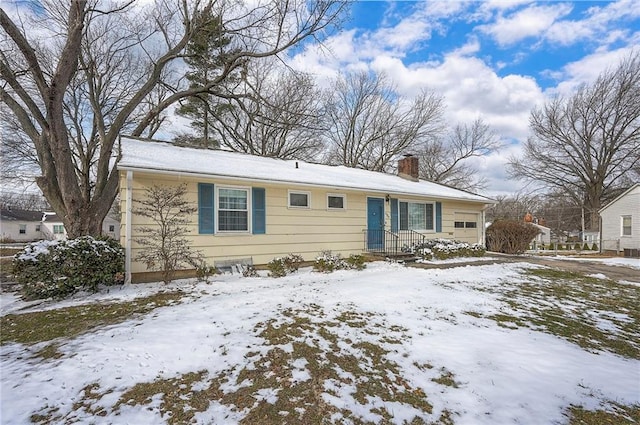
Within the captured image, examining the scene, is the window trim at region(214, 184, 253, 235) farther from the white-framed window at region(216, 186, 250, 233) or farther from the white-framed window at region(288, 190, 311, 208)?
the white-framed window at region(288, 190, 311, 208)

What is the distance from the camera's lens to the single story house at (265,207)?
24.1ft

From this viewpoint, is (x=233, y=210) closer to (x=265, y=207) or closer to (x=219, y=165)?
(x=265, y=207)

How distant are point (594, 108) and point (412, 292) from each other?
30.0 m

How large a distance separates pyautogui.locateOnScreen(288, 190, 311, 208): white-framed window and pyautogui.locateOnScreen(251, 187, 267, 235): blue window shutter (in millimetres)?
943

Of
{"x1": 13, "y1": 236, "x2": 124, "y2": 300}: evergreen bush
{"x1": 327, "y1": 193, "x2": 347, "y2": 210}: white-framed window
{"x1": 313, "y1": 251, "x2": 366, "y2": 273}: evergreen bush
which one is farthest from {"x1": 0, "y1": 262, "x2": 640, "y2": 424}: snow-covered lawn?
{"x1": 327, "y1": 193, "x2": 347, "y2": 210}: white-framed window

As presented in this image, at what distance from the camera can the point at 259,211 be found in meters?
8.87

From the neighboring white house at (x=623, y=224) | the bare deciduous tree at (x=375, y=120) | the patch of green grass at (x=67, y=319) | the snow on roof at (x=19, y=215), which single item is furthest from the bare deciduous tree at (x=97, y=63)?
the snow on roof at (x=19, y=215)

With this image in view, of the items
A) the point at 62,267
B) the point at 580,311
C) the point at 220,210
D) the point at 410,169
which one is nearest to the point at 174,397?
the point at 62,267

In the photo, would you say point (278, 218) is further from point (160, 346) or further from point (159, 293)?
point (160, 346)

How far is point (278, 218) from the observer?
9.25 metres

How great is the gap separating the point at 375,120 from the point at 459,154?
10.5 meters

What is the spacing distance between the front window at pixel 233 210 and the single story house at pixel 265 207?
0.09 feet

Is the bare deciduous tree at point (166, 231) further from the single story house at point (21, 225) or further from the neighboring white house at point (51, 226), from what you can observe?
the single story house at point (21, 225)

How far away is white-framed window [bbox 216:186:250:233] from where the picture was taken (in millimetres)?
8305
